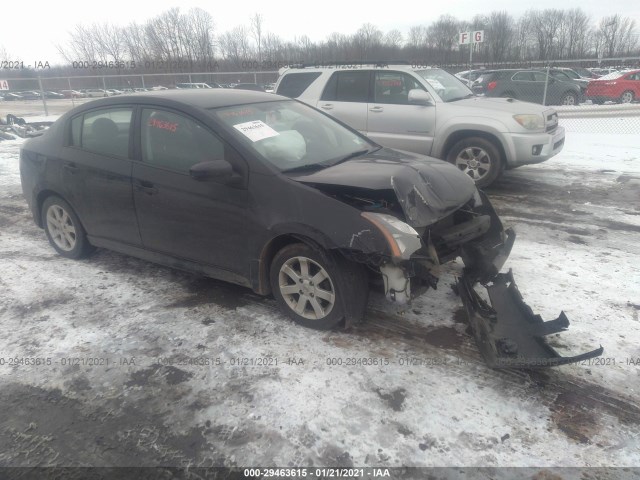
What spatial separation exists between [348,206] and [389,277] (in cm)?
54

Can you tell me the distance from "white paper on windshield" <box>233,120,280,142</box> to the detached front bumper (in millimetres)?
1904

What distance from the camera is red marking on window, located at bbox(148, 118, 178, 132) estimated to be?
369 centimetres

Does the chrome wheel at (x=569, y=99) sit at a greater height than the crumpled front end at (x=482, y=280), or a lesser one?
greater

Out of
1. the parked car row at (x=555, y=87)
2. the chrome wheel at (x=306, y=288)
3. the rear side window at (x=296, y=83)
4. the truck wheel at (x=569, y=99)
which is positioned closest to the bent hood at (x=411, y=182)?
the chrome wheel at (x=306, y=288)

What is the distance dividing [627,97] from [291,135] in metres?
21.9

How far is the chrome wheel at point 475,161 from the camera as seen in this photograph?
6.83 meters

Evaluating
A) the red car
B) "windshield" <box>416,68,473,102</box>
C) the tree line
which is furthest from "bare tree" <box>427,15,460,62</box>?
"windshield" <box>416,68,473,102</box>

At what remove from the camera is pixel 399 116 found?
7.16 metres

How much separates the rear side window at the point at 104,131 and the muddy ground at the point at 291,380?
3.94ft

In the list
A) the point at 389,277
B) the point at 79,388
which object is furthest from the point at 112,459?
the point at 389,277

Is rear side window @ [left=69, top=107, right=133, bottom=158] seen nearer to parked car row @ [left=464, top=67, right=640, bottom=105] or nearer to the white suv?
the white suv

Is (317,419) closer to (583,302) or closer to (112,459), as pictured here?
(112,459)

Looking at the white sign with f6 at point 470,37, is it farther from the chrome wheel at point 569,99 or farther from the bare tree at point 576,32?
the bare tree at point 576,32

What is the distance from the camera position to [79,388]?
2.82 metres
